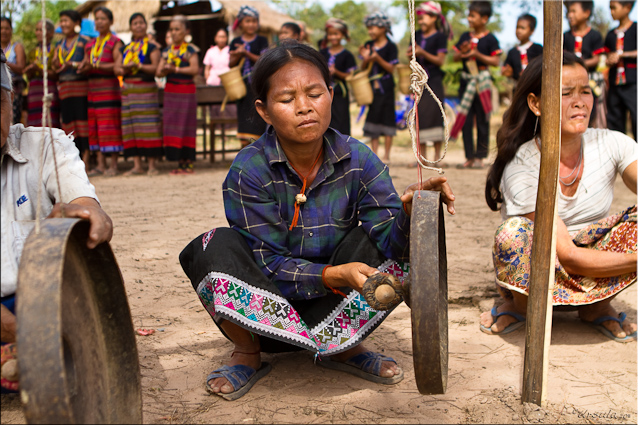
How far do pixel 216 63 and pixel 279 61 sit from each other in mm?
8816

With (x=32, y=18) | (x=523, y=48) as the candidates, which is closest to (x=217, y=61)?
(x=523, y=48)

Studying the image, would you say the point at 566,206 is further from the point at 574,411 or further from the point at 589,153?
the point at 574,411

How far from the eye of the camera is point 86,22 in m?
14.1

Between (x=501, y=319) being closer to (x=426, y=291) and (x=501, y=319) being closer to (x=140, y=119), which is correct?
(x=426, y=291)

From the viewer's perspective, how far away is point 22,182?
2145 millimetres

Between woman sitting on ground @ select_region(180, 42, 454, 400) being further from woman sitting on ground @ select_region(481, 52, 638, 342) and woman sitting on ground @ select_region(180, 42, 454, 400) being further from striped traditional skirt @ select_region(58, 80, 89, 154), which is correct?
striped traditional skirt @ select_region(58, 80, 89, 154)

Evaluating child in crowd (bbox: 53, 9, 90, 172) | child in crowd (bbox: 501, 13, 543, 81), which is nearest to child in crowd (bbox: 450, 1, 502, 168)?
child in crowd (bbox: 501, 13, 543, 81)

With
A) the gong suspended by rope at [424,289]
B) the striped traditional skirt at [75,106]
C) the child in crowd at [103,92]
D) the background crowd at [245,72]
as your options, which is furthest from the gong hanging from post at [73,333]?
the striped traditional skirt at [75,106]

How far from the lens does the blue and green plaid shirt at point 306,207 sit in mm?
2447

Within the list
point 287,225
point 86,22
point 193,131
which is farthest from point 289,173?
point 86,22

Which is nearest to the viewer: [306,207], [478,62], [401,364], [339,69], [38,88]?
[306,207]

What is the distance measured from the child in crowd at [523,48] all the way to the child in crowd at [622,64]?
0.90 meters

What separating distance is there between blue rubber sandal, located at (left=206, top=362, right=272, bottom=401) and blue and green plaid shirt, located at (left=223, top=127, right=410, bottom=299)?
1.23ft

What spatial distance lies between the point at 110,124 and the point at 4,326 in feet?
23.3
